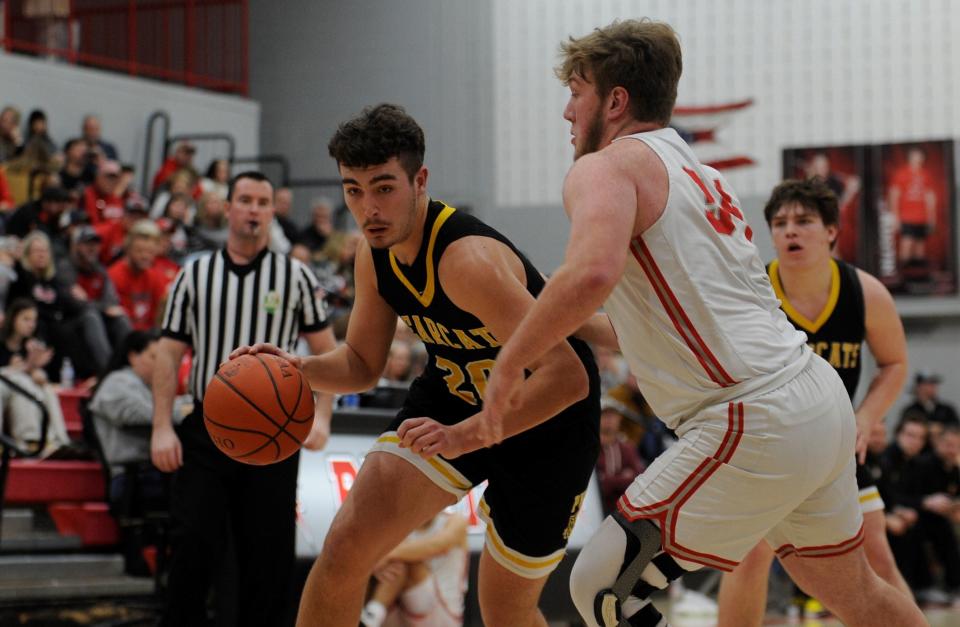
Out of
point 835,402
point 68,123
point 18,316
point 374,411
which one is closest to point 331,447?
point 374,411

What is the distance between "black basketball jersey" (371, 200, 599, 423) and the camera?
4.14 m

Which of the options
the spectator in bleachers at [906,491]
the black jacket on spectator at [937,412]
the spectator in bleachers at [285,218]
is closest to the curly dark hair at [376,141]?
the spectator in bleachers at [906,491]

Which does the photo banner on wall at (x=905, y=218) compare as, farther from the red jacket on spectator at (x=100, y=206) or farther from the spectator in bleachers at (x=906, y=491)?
the red jacket on spectator at (x=100, y=206)

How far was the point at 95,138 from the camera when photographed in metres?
14.7

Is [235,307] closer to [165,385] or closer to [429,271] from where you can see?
[165,385]

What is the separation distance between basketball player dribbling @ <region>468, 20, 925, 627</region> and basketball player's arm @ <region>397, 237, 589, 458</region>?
35cm

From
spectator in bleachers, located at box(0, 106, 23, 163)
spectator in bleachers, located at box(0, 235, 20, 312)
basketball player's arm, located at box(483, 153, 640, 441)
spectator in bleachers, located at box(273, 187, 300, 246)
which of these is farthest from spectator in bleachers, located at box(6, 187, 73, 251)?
basketball player's arm, located at box(483, 153, 640, 441)

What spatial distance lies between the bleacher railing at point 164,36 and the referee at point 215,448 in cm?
1181

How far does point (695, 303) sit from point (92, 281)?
343 inches

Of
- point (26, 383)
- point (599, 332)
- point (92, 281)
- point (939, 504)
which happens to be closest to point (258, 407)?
point (599, 332)

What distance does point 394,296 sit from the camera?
4.27 metres

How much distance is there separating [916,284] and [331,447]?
1138 centimetres

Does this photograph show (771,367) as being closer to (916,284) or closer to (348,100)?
(916,284)

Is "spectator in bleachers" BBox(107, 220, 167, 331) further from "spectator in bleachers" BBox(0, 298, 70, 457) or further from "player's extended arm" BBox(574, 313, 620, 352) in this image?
"player's extended arm" BBox(574, 313, 620, 352)
